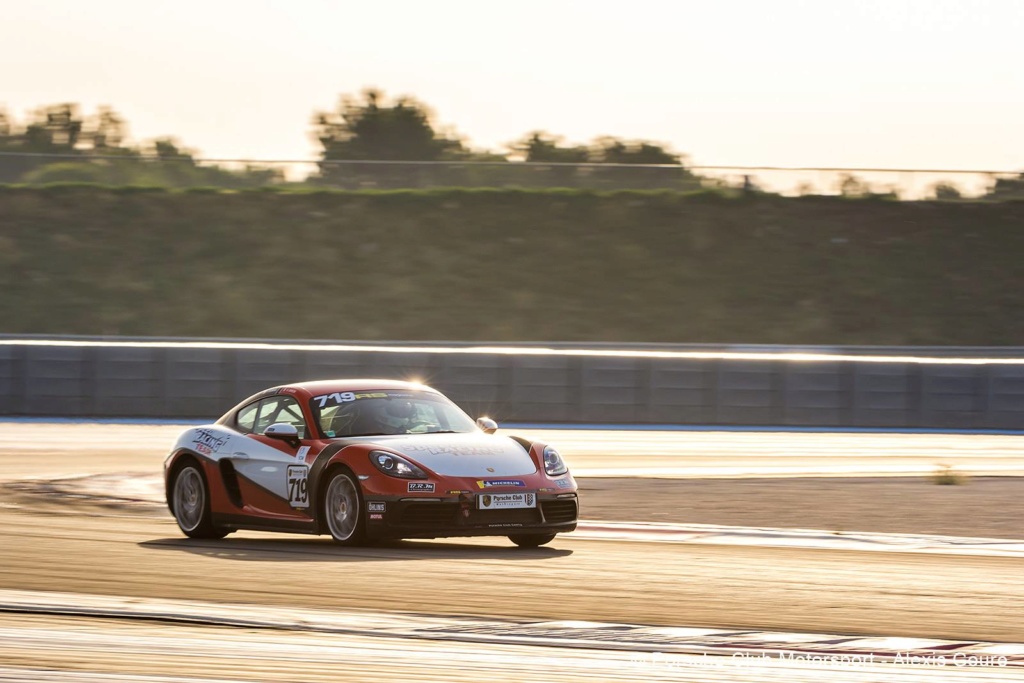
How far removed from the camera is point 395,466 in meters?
10.4

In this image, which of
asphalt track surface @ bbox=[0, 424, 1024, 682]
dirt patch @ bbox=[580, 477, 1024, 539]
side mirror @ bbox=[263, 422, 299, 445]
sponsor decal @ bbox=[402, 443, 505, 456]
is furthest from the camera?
dirt patch @ bbox=[580, 477, 1024, 539]

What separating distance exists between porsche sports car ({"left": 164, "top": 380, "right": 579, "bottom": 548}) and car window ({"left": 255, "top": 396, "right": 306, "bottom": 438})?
1 cm

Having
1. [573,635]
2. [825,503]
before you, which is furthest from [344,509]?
[825,503]

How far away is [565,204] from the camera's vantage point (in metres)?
51.1

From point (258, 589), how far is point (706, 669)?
125 inches

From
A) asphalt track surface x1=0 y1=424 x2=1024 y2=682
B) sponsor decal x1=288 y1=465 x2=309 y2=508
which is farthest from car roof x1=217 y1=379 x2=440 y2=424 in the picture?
asphalt track surface x1=0 y1=424 x2=1024 y2=682

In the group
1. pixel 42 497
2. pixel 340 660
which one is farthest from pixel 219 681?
pixel 42 497

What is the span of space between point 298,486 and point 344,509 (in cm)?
50

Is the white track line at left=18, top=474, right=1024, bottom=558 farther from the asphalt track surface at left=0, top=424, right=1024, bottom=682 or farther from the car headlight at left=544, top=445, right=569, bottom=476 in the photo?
the car headlight at left=544, top=445, right=569, bottom=476

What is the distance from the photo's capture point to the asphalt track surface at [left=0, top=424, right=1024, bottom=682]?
5965 mm

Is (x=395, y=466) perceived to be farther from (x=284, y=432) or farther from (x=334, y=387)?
(x=334, y=387)

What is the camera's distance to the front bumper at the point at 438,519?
1023 centimetres

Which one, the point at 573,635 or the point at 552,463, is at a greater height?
the point at 573,635

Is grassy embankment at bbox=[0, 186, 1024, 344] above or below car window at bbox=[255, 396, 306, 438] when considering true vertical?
below
